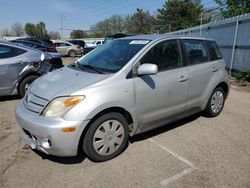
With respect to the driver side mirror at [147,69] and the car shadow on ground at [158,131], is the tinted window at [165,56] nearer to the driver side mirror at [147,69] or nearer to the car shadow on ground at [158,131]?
the driver side mirror at [147,69]

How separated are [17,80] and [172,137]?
4.34 m

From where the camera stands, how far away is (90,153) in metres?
3.64

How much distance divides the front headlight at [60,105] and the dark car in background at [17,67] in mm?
3867

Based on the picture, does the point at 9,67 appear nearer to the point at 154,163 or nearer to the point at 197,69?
the point at 197,69

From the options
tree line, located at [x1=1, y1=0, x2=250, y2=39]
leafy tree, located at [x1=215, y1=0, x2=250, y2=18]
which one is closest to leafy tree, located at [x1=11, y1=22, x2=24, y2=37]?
tree line, located at [x1=1, y1=0, x2=250, y2=39]

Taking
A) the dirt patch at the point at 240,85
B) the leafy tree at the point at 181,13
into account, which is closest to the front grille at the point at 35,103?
the dirt patch at the point at 240,85

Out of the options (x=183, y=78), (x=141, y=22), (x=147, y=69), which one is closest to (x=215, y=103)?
(x=183, y=78)

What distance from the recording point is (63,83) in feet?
12.4

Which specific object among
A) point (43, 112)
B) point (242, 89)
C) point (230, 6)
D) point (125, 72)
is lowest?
point (242, 89)

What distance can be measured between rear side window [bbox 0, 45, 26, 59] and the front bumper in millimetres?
3952

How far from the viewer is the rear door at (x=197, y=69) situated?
4.84 m

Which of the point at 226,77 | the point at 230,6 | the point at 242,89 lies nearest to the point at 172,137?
the point at 226,77

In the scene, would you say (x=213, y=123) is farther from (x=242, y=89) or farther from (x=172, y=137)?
(x=242, y=89)

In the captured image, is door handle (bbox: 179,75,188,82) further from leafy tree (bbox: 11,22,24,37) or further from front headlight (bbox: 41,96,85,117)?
leafy tree (bbox: 11,22,24,37)
